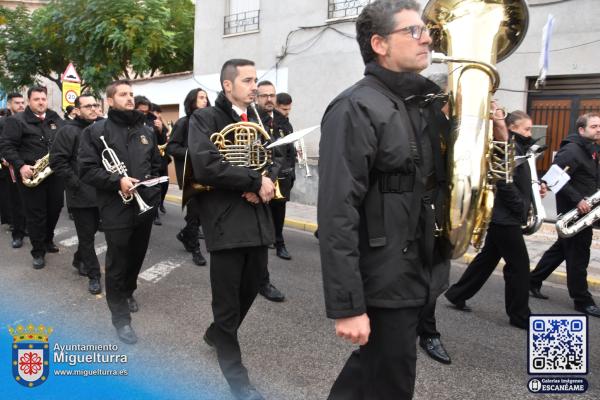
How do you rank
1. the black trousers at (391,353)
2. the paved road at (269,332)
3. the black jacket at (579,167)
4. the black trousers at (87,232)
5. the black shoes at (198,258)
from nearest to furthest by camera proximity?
the black trousers at (391,353)
the paved road at (269,332)
the black jacket at (579,167)
the black trousers at (87,232)
the black shoes at (198,258)

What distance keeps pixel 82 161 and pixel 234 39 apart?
1085 centimetres

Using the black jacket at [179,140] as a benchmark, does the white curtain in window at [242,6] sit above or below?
above

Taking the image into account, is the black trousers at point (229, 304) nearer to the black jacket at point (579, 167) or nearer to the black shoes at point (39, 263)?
the black jacket at point (579, 167)

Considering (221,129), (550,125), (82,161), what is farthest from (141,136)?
(550,125)

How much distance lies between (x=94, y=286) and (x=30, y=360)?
6.32 feet

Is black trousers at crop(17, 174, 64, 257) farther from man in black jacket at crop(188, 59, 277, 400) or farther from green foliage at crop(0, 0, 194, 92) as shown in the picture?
green foliage at crop(0, 0, 194, 92)

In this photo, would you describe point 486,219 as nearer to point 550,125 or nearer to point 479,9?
point 479,9

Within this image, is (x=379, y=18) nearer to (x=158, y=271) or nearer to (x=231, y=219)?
(x=231, y=219)

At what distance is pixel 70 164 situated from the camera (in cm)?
557

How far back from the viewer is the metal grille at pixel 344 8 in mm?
11652

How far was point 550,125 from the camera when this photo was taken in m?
9.04

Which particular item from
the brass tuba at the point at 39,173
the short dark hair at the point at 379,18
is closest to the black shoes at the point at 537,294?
the short dark hair at the point at 379,18

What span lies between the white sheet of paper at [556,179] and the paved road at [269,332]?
1201 mm

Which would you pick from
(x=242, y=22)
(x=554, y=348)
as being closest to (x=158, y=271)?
(x=554, y=348)
